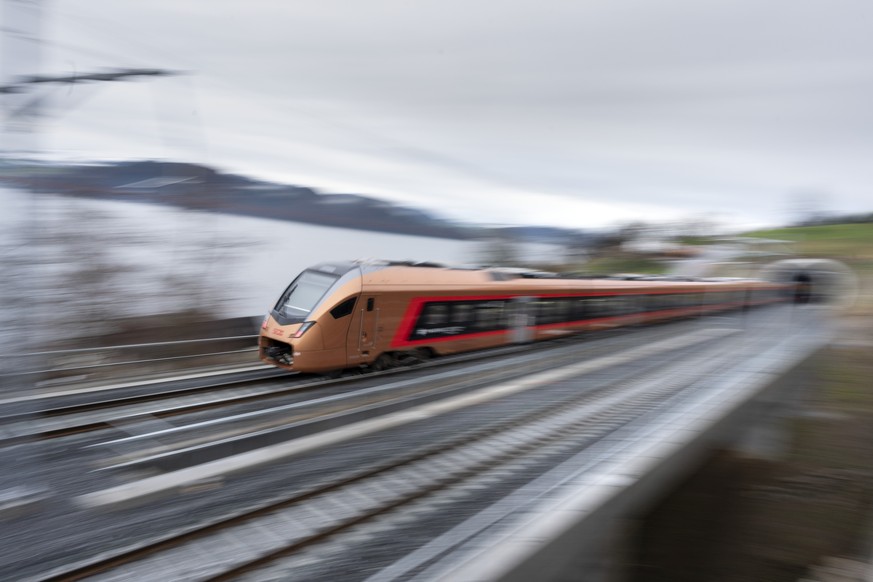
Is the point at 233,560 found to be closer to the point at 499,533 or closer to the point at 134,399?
the point at 499,533

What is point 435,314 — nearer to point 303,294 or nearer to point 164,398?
point 303,294

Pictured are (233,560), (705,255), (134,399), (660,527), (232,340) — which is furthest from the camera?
(705,255)

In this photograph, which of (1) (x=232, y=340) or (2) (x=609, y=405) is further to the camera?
(1) (x=232, y=340)

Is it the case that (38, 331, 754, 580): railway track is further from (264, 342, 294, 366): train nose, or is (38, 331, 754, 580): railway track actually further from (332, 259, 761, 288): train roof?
(332, 259, 761, 288): train roof

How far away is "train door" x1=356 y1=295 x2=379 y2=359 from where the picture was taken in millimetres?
10219

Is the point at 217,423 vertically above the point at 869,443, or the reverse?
the point at 217,423

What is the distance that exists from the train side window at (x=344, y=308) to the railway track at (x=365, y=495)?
251cm

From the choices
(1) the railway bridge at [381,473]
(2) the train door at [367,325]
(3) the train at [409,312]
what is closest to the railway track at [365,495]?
(1) the railway bridge at [381,473]

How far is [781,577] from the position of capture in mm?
10156

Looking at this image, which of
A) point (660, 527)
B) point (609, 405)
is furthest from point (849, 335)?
point (660, 527)

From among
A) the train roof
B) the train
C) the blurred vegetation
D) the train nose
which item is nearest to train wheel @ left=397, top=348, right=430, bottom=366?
the train

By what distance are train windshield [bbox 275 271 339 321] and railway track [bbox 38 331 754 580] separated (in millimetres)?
3130

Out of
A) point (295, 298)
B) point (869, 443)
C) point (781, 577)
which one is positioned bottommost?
point (781, 577)

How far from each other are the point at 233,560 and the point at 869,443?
16064 millimetres
